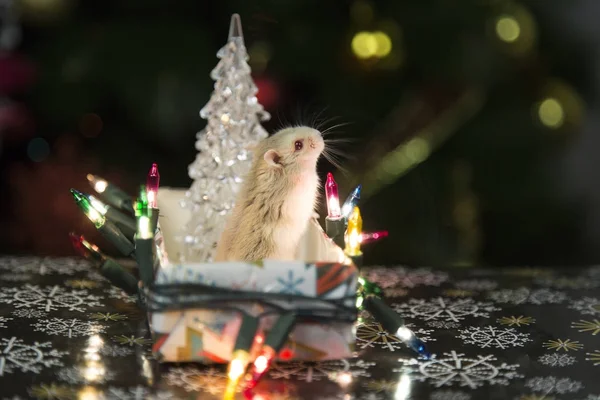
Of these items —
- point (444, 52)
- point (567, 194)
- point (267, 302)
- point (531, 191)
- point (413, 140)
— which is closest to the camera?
point (267, 302)

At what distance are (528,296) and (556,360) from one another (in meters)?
0.26

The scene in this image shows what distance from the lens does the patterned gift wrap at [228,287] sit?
656 mm

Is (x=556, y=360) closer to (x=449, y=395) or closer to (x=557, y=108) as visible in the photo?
(x=449, y=395)

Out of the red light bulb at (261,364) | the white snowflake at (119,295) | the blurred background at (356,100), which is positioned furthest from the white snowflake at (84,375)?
the blurred background at (356,100)

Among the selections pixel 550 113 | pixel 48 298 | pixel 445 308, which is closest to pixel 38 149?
pixel 48 298

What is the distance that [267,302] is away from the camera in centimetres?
66

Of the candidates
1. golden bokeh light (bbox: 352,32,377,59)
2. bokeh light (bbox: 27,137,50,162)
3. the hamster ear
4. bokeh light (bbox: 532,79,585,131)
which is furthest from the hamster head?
bokeh light (bbox: 27,137,50,162)

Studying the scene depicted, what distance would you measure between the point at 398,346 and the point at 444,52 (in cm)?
89

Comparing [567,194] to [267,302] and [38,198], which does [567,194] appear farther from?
[267,302]

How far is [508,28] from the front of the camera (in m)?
1.57

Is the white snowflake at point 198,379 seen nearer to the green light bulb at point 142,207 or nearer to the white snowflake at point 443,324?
the green light bulb at point 142,207

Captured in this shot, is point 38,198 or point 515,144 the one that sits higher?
point 515,144

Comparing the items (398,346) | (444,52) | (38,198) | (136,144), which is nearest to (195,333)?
(398,346)

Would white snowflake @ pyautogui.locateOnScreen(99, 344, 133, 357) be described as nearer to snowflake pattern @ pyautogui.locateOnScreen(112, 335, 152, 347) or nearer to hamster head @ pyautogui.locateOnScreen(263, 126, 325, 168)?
Result: snowflake pattern @ pyautogui.locateOnScreen(112, 335, 152, 347)
